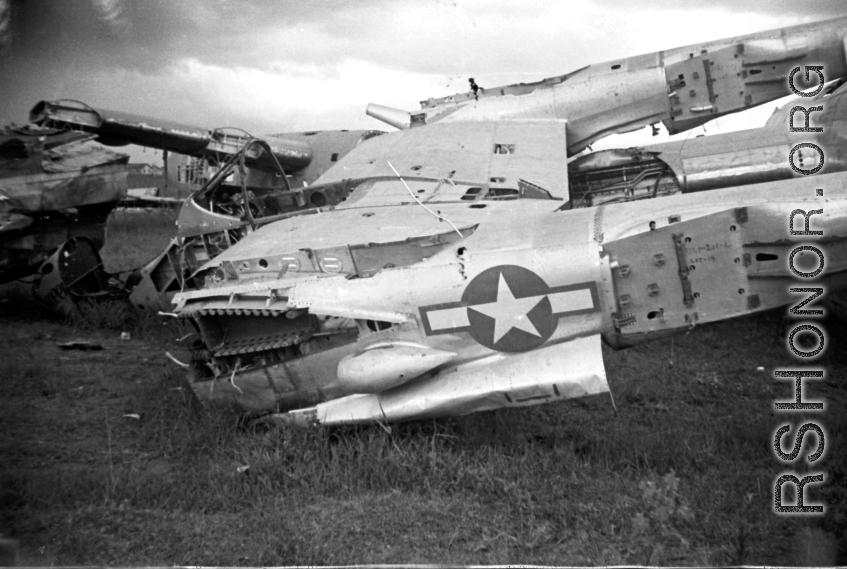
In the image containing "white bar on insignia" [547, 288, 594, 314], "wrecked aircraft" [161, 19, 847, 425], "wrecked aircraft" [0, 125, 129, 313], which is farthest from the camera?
"wrecked aircraft" [0, 125, 129, 313]

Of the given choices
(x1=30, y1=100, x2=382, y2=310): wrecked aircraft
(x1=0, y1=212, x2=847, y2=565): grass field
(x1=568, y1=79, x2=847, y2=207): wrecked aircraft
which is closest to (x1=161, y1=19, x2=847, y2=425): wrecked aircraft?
(x1=0, y1=212, x2=847, y2=565): grass field

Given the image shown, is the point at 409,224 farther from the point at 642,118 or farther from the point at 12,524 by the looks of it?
the point at 642,118

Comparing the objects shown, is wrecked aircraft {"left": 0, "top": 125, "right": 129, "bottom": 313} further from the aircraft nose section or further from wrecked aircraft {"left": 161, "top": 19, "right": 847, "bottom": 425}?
the aircraft nose section

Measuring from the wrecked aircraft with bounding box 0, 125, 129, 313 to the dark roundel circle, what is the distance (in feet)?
19.7

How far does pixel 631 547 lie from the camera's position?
12.0ft

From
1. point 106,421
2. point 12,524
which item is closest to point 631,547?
point 12,524

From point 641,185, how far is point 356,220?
3048mm

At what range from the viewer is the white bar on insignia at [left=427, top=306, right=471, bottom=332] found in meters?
4.72

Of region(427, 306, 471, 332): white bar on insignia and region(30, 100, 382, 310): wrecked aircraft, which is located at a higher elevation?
region(30, 100, 382, 310): wrecked aircraft

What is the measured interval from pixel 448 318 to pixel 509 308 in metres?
0.39

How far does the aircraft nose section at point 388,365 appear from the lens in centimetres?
471

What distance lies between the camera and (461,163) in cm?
655

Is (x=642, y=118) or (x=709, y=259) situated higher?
(x=642, y=118)
